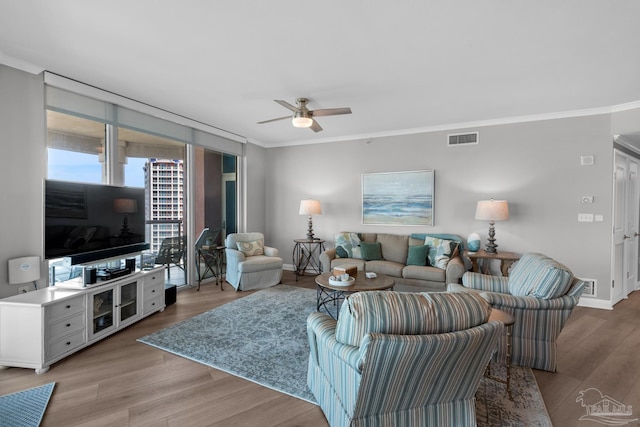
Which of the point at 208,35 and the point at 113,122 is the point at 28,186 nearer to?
the point at 113,122

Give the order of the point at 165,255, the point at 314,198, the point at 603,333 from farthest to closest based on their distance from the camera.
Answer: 1. the point at 314,198
2. the point at 165,255
3. the point at 603,333

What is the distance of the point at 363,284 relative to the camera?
360 centimetres

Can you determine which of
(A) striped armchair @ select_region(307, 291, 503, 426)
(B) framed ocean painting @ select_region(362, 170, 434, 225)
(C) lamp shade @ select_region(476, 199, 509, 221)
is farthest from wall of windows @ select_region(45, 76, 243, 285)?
(C) lamp shade @ select_region(476, 199, 509, 221)

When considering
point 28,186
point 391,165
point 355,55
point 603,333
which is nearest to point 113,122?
point 28,186

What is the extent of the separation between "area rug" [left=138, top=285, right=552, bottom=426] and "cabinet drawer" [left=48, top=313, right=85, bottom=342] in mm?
574

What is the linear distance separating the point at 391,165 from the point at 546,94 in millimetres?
2433

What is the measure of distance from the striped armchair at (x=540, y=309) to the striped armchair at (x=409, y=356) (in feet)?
3.60

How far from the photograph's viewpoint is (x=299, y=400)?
223cm

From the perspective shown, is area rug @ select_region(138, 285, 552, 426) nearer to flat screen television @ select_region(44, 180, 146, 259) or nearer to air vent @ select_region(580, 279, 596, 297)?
flat screen television @ select_region(44, 180, 146, 259)

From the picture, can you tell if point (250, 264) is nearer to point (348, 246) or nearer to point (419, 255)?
point (348, 246)

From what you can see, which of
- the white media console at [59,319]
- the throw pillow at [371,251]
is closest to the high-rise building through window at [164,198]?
the white media console at [59,319]

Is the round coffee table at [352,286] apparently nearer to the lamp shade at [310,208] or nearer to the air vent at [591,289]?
the lamp shade at [310,208]

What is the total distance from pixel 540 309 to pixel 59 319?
13.1ft

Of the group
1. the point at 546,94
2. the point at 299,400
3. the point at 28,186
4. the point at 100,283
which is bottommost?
the point at 299,400
